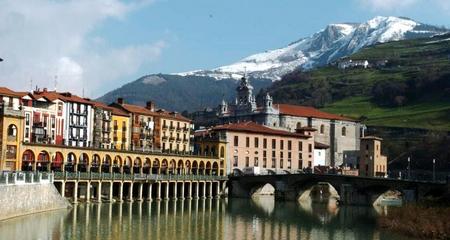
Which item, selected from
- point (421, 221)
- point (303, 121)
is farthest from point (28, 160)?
point (303, 121)

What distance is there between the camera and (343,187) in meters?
113

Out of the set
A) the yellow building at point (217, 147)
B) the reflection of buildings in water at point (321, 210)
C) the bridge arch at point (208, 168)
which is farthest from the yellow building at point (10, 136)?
the yellow building at point (217, 147)

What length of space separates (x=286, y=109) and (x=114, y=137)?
2319 inches

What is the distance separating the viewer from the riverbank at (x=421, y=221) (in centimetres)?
6128

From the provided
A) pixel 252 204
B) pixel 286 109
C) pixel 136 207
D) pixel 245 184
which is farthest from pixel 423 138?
pixel 136 207

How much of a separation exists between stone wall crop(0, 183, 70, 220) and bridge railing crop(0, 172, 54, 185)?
13.1 inches

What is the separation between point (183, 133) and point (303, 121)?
138ft

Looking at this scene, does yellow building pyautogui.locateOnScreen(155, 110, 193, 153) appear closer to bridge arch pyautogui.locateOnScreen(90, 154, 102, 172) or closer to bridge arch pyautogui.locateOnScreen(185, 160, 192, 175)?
bridge arch pyautogui.locateOnScreen(185, 160, 192, 175)

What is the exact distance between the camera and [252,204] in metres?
113

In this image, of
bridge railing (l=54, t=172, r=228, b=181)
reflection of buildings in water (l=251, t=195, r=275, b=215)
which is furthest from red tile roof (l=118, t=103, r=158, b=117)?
reflection of buildings in water (l=251, t=195, r=275, b=215)

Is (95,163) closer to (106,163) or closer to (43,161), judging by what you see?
(106,163)

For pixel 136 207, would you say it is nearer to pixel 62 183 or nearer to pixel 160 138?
pixel 62 183

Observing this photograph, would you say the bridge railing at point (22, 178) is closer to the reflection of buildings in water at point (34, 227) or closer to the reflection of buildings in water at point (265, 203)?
the reflection of buildings in water at point (34, 227)

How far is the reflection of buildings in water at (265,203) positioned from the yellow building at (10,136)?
3249 cm
